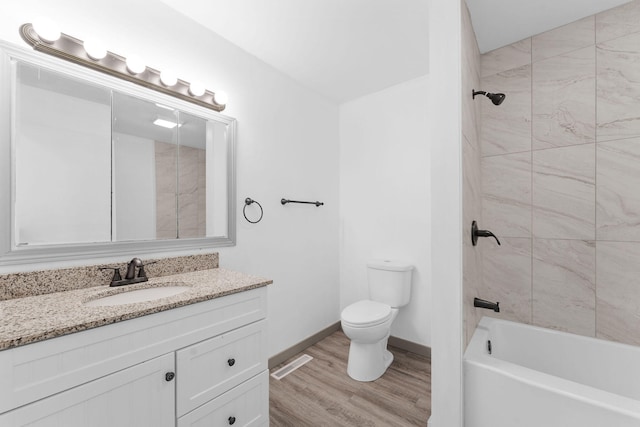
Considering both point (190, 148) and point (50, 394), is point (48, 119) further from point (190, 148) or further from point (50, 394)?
point (50, 394)

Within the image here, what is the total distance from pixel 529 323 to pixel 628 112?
1.41m

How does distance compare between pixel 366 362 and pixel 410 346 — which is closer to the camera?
pixel 366 362

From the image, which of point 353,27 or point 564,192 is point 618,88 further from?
point 353,27

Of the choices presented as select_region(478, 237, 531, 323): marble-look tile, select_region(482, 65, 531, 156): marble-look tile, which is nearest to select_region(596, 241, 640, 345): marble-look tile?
select_region(478, 237, 531, 323): marble-look tile

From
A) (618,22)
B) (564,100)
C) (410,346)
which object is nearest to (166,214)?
(410,346)

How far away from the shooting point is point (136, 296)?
4.39ft

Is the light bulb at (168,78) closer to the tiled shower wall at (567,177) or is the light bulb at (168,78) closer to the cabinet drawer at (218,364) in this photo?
the cabinet drawer at (218,364)

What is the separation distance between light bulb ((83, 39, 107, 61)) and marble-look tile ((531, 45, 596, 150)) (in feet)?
8.37

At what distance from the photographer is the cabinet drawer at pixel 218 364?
43.8 inches

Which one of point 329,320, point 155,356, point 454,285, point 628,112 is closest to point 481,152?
point 628,112

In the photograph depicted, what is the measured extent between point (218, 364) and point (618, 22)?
9.37 ft

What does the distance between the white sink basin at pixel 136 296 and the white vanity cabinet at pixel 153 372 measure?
317 millimetres

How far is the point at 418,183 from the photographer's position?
7.78ft

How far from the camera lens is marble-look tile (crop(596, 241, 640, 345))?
5.09 ft
